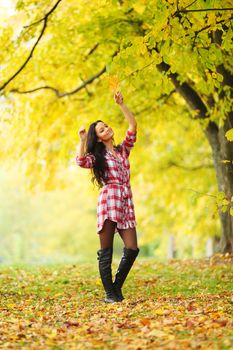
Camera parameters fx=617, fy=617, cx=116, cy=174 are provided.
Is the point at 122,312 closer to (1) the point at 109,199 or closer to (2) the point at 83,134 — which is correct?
(1) the point at 109,199

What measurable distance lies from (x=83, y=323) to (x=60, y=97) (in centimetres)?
767

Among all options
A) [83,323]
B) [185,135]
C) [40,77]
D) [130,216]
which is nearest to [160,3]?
[130,216]

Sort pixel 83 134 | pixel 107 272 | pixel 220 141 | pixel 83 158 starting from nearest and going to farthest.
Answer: pixel 83 134, pixel 83 158, pixel 107 272, pixel 220 141

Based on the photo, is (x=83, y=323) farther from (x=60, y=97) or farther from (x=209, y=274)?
(x=60, y=97)

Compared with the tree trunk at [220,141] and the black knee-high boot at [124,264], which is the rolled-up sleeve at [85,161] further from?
the tree trunk at [220,141]

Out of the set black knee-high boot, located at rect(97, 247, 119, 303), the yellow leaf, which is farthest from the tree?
black knee-high boot, located at rect(97, 247, 119, 303)

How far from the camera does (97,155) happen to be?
6621 mm

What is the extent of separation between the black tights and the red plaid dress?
48 millimetres

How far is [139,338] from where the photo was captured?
4.61 meters

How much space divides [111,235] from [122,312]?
109cm

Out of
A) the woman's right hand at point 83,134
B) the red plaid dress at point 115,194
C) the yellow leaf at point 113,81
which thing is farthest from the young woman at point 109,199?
the yellow leaf at point 113,81

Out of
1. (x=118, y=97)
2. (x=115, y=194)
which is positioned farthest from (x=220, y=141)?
(x=115, y=194)

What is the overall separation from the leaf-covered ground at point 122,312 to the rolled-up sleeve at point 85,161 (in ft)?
4.82

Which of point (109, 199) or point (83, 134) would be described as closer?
point (83, 134)
